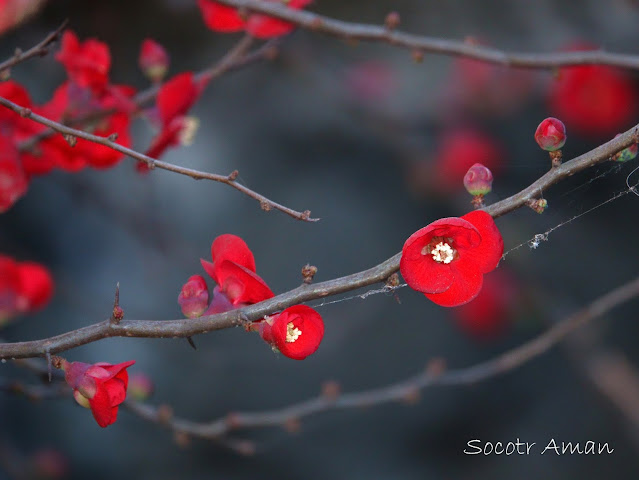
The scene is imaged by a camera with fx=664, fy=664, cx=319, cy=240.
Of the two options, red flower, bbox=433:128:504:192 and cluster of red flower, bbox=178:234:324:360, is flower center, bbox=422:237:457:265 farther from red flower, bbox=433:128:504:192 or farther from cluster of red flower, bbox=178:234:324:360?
red flower, bbox=433:128:504:192

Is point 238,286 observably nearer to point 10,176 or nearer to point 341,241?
point 10,176

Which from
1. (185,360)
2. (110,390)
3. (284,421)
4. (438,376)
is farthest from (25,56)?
(185,360)

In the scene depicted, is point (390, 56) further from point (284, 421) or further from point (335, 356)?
point (284, 421)

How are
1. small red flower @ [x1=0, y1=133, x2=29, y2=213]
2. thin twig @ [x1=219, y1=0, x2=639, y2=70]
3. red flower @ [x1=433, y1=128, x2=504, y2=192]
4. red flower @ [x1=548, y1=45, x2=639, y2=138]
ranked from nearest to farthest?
small red flower @ [x1=0, y1=133, x2=29, y2=213], thin twig @ [x1=219, y1=0, x2=639, y2=70], red flower @ [x1=548, y1=45, x2=639, y2=138], red flower @ [x1=433, y1=128, x2=504, y2=192]

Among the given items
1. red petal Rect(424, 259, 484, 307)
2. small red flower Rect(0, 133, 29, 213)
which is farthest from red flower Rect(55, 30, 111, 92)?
red petal Rect(424, 259, 484, 307)

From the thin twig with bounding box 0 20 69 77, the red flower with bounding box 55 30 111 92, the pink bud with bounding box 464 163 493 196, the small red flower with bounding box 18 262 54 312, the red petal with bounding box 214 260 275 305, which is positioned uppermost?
the red flower with bounding box 55 30 111 92
